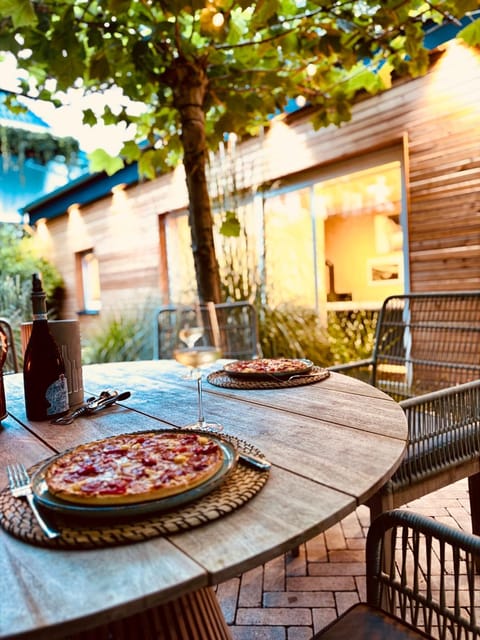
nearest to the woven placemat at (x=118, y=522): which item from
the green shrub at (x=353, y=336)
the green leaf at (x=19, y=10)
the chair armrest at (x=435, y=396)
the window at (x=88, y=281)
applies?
the chair armrest at (x=435, y=396)

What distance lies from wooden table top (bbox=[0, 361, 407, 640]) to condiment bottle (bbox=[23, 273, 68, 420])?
46 millimetres

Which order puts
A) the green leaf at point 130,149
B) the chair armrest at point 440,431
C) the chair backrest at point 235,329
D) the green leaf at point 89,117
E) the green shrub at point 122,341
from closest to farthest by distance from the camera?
1. the chair armrest at point 440,431
2. the chair backrest at point 235,329
3. the green leaf at point 89,117
4. the green leaf at point 130,149
5. the green shrub at point 122,341

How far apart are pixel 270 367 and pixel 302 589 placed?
2.82 ft

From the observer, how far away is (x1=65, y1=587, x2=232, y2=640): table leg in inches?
32.9

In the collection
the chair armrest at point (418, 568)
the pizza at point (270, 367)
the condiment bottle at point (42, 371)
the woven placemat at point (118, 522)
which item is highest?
the condiment bottle at point (42, 371)

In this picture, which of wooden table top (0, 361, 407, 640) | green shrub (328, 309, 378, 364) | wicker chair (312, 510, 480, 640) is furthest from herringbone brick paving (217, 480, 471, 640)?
green shrub (328, 309, 378, 364)

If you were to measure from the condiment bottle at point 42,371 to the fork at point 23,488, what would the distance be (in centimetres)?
29

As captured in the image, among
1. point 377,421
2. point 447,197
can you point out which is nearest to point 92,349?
point 447,197

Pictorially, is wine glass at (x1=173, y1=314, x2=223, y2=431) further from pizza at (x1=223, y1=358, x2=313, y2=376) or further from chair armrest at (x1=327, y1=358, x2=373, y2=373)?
chair armrest at (x1=327, y1=358, x2=373, y2=373)

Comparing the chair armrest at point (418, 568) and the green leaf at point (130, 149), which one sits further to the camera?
the green leaf at point (130, 149)

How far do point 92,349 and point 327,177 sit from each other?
9.34ft

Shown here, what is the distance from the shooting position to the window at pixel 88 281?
838cm

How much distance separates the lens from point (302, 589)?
1.70m

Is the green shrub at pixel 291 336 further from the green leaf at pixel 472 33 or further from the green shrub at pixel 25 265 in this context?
the green shrub at pixel 25 265
